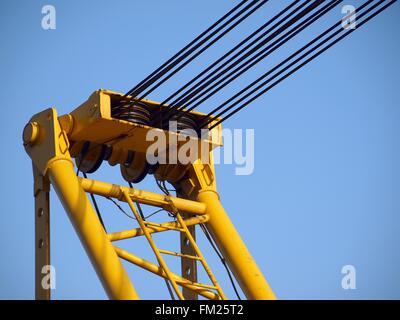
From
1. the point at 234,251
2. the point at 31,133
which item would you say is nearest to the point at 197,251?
the point at 234,251

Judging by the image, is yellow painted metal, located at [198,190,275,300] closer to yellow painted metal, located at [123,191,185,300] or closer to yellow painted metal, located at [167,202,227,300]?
yellow painted metal, located at [167,202,227,300]

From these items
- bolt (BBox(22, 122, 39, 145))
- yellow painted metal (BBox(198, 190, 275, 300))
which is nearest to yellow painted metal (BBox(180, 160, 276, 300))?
yellow painted metal (BBox(198, 190, 275, 300))

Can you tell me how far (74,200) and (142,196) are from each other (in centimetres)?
106

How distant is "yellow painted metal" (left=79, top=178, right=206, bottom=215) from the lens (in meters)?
14.0

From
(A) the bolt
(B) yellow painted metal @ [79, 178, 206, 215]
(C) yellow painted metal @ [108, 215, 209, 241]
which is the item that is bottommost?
(C) yellow painted metal @ [108, 215, 209, 241]

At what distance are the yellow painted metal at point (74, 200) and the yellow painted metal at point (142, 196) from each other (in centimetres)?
30

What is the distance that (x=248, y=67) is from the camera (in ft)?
44.4

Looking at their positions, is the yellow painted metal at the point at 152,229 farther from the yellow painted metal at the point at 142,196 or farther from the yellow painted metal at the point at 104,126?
the yellow painted metal at the point at 104,126

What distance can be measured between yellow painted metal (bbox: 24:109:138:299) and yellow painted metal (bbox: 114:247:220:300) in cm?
58

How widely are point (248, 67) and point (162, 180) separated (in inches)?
93.1

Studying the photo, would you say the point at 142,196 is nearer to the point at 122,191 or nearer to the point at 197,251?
the point at 122,191

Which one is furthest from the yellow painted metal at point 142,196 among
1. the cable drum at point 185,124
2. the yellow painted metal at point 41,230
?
the cable drum at point 185,124
